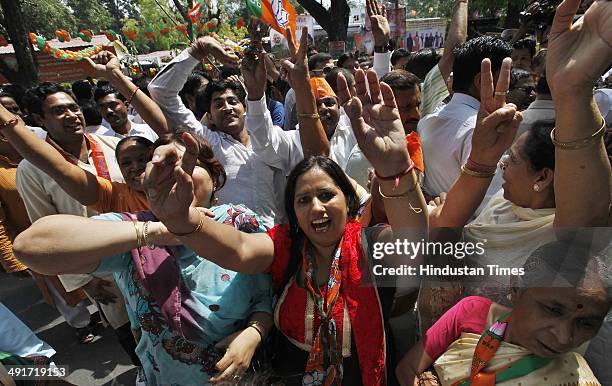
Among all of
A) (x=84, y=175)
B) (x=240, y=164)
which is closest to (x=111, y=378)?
(x=84, y=175)

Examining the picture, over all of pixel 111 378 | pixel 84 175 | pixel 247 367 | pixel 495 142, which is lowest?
pixel 111 378

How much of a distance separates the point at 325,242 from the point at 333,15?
12.9 m

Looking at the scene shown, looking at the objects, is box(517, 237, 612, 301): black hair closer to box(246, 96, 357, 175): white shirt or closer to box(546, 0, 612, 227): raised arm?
box(546, 0, 612, 227): raised arm

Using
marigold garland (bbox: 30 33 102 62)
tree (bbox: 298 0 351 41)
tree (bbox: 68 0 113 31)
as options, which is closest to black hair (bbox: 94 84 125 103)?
marigold garland (bbox: 30 33 102 62)

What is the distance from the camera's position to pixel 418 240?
1218 millimetres

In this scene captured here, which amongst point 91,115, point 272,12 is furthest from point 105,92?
point 272,12

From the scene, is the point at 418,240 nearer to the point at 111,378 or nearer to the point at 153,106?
the point at 153,106

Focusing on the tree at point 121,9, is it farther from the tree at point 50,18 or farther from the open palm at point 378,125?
the open palm at point 378,125

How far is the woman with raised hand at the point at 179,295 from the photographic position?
1176 mm

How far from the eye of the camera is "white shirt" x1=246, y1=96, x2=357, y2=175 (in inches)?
83.7

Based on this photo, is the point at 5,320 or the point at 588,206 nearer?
the point at 588,206

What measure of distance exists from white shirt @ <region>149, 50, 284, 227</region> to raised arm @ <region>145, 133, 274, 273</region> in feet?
3.40

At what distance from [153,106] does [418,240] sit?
71.2 inches

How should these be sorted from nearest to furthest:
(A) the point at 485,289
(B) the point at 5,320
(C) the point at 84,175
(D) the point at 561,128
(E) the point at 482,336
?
(D) the point at 561,128
(E) the point at 482,336
(A) the point at 485,289
(B) the point at 5,320
(C) the point at 84,175
